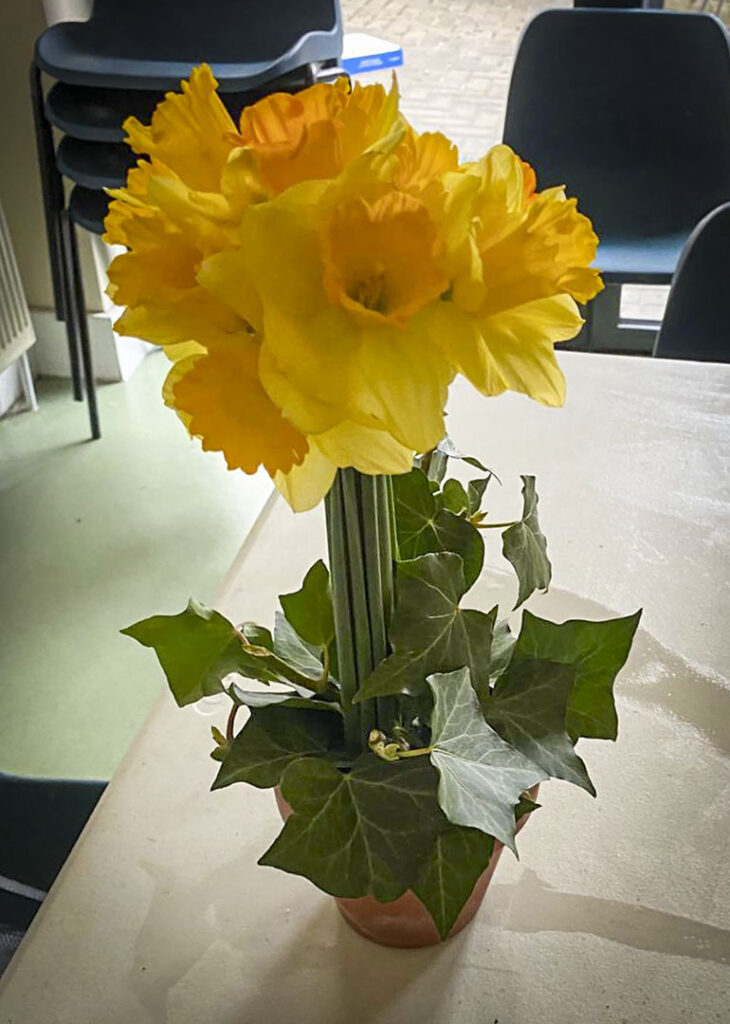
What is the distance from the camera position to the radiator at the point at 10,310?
243 cm

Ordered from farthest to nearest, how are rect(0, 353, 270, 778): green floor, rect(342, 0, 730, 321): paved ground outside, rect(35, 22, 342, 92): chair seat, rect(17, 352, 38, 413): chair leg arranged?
rect(342, 0, 730, 321): paved ground outside → rect(17, 352, 38, 413): chair leg → rect(35, 22, 342, 92): chair seat → rect(0, 353, 270, 778): green floor

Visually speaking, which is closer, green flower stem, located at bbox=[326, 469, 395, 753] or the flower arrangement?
the flower arrangement

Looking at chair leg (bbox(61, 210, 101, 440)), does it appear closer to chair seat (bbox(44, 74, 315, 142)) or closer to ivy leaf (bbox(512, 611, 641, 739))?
chair seat (bbox(44, 74, 315, 142))

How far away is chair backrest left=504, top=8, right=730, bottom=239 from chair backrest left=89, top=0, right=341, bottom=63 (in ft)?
1.50

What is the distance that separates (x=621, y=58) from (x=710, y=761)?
1.84 m

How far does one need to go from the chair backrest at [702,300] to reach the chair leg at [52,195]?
49.8 inches

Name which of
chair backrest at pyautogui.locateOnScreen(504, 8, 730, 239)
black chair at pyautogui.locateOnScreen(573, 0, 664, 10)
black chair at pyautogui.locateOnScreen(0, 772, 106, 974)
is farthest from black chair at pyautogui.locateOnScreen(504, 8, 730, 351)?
black chair at pyautogui.locateOnScreen(0, 772, 106, 974)

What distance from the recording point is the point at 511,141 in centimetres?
235

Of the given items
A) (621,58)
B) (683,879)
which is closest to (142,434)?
(621,58)

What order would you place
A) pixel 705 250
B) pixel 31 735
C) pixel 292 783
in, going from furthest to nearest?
pixel 31 735
pixel 705 250
pixel 292 783

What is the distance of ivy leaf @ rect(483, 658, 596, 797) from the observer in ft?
1.98

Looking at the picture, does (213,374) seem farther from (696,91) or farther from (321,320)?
(696,91)

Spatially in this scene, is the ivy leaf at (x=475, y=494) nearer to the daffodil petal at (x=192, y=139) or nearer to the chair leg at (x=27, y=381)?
the daffodil petal at (x=192, y=139)

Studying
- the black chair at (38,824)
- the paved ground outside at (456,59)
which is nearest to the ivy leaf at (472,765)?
the black chair at (38,824)
